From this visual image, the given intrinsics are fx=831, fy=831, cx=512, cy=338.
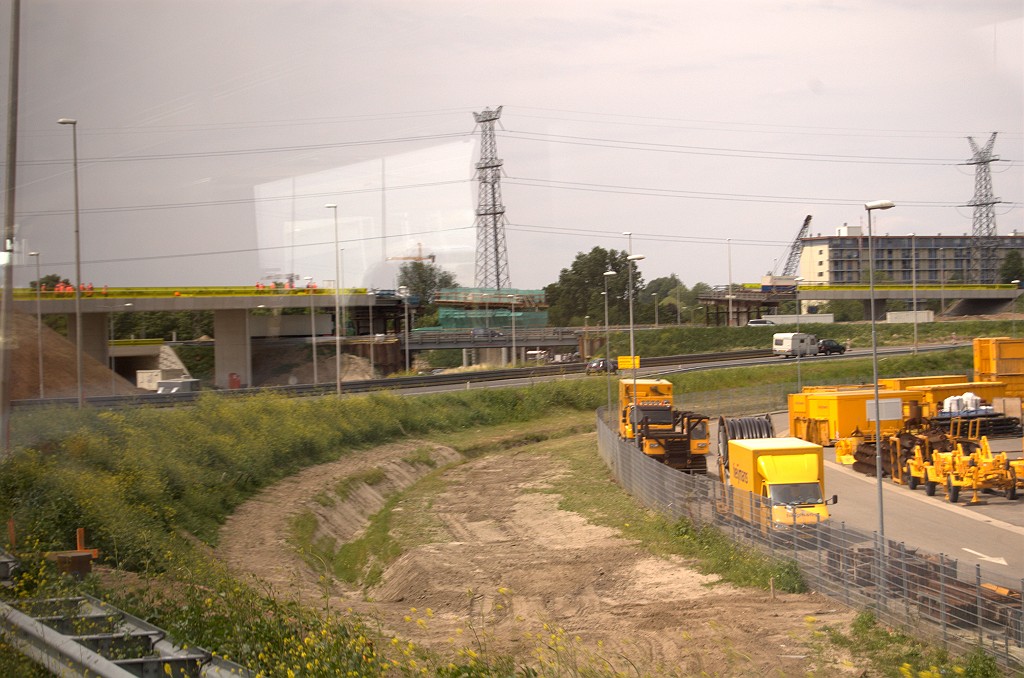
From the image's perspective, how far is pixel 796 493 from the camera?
723 inches

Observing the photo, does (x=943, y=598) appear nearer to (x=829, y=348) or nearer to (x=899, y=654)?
(x=899, y=654)

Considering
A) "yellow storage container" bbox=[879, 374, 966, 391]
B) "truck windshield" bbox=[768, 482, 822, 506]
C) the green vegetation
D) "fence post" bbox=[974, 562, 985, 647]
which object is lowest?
the green vegetation

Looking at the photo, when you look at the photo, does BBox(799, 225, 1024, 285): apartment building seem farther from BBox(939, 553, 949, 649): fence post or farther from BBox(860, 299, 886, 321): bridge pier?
BBox(939, 553, 949, 649): fence post

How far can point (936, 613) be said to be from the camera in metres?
10.9

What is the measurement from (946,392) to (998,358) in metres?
4.32

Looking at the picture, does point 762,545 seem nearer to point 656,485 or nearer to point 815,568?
point 815,568

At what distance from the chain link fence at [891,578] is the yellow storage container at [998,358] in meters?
22.1

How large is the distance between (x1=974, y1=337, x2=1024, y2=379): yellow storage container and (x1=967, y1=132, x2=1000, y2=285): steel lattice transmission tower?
14933 millimetres

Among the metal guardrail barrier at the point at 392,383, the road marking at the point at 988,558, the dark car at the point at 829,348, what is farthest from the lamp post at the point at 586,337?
the road marking at the point at 988,558

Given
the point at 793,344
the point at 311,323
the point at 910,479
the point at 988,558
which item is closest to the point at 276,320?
the point at 311,323

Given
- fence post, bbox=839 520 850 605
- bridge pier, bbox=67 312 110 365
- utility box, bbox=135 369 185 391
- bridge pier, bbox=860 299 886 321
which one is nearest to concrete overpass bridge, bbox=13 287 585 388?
bridge pier, bbox=67 312 110 365

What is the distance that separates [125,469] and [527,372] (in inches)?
1226

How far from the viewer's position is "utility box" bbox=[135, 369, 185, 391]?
31.0m

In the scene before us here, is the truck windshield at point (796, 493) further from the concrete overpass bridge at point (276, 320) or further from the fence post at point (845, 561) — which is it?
the concrete overpass bridge at point (276, 320)
